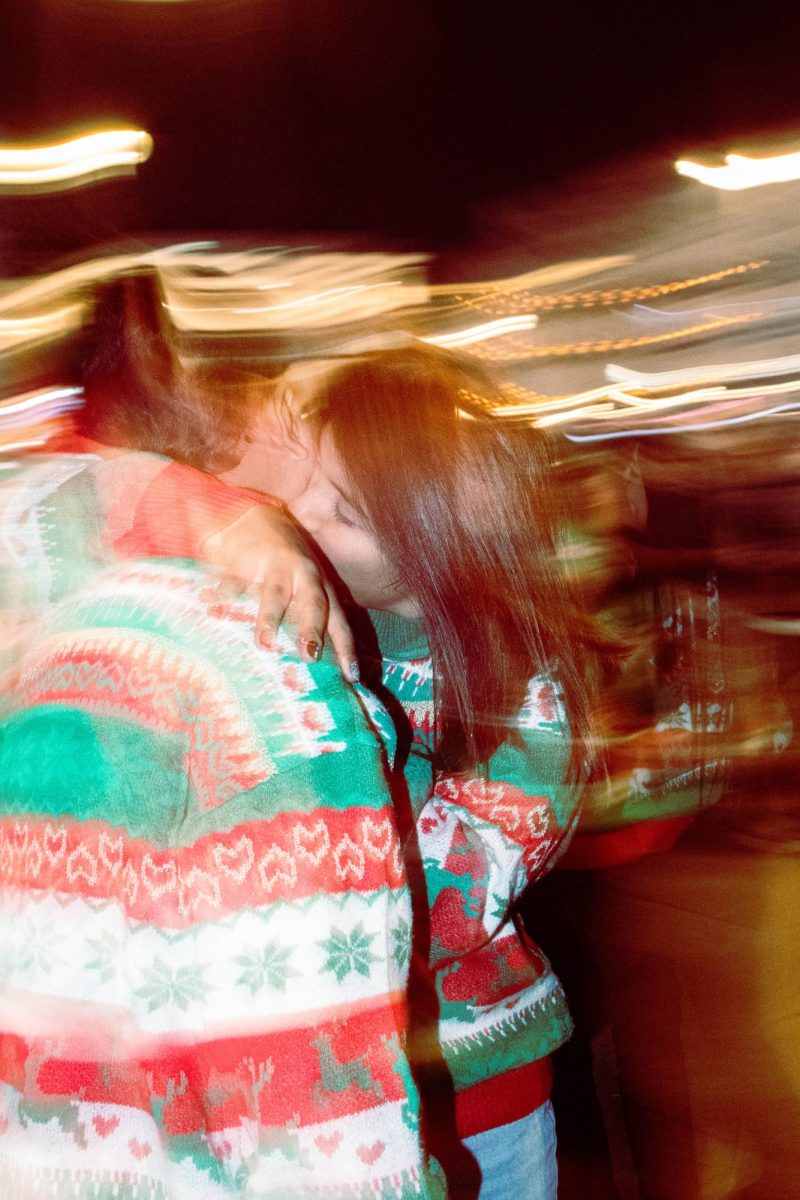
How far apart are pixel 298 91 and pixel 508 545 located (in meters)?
2.12

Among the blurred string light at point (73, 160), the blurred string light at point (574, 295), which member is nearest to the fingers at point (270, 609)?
the blurred string light at point (73, 160)

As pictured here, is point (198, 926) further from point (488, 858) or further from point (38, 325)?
point (38, 325)

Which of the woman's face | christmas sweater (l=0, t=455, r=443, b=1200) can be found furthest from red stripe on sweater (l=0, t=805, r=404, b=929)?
the woman's face

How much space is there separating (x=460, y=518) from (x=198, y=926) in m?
0.43

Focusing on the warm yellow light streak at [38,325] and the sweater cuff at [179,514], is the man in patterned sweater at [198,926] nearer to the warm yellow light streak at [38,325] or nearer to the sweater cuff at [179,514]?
the sweater cuff at [179,514]

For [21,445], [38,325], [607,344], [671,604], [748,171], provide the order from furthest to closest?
[607,344] < [748,171] < [671,604] < [38,325] < [21,445]

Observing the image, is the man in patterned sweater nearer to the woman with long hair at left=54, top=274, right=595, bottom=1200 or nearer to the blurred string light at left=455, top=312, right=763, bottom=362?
the woman with long hair at left=54, top=274, right=595, bottom=1200

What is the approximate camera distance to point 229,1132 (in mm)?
521

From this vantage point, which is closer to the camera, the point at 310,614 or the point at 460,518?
the point at 310,614

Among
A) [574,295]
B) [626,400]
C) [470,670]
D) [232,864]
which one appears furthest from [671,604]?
[232,864]

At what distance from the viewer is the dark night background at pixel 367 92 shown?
85.6 inches

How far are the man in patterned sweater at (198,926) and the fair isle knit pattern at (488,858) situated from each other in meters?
0.24

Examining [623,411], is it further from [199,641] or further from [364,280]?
[199,641]

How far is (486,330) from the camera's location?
233 cm
